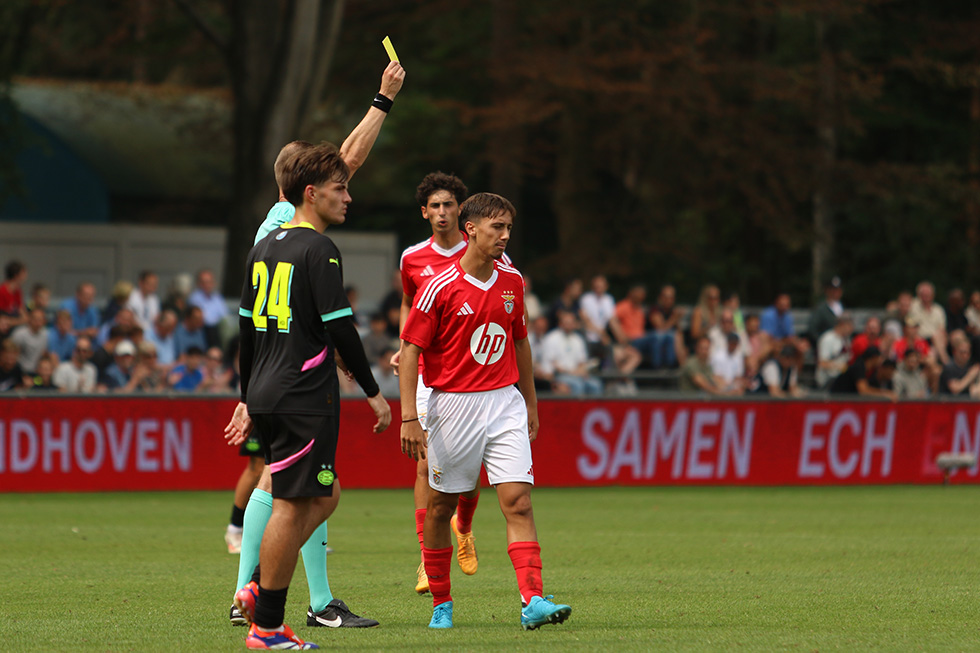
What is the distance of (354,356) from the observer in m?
6.11

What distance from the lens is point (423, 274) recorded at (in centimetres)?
897

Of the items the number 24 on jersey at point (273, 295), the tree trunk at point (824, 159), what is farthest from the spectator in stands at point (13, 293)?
the tree trunk at point (824, 159)

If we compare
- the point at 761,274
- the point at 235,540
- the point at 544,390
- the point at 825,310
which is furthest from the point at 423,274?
the point at 761,274

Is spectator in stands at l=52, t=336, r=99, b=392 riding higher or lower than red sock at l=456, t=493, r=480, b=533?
Answer: higher

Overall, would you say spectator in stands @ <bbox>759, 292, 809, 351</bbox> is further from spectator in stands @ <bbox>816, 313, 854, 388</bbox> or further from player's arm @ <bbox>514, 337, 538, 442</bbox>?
player's arm @ <bbox>514, 337, 538, 442</bbox>

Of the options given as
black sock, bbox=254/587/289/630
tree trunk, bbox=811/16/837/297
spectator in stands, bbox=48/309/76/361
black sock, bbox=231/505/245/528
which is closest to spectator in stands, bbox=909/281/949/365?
tree trunk, bbox=811/16/837/297

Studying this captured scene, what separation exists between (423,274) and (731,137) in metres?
20.5

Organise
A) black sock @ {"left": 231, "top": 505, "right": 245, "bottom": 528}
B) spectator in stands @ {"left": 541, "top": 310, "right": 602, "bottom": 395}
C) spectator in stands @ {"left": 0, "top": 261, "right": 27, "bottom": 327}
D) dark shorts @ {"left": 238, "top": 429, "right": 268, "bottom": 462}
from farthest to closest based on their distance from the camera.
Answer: spectator in stands @ {"left": 541, "top": 310, "right": 602, "bottom": 395}, spectator in stands @ {"left": 0, "top": 261, "right": 27, "bottom": 327}, black sock @ {"left": 231, "top": 505, "right": 245, "bottom": 528}, dark shorts @ {"left": 238, "top": 429, "right": 268, "bottom": 462}

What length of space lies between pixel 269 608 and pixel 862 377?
46.7ft

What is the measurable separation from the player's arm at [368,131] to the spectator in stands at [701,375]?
11.9 m

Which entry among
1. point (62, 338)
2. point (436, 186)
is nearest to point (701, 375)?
point (62, 338)

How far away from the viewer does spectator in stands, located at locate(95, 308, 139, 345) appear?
16.9 meters

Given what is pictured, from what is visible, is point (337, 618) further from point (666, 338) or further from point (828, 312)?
point (828, 312)

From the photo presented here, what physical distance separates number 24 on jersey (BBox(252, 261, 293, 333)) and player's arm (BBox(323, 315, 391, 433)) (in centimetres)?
20
